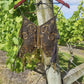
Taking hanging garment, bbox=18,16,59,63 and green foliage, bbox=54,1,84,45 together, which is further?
green foliage, bbox=54,1,84,45

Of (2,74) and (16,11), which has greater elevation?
(16,11)

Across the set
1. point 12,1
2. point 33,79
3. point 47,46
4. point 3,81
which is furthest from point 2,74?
point 47,46

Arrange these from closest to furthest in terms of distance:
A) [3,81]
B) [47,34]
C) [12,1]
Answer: [47,34] < [12,1] < [3,81]

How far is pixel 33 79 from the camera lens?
933 centimetres

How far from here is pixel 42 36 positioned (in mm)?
2510

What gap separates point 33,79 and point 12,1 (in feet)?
22.6

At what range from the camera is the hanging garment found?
2479mm

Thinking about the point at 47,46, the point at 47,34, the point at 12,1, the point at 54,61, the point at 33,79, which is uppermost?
the point at 12,1

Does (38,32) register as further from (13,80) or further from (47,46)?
(13,80)

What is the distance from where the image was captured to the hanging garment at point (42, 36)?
248 centimetres

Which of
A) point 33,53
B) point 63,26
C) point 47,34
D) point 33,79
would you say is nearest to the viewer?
point 47,34

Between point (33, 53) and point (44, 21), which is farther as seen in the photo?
point (33, 53)

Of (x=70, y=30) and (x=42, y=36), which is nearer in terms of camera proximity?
(x=42, y=36)

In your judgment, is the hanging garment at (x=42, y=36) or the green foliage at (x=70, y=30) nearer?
the hanging garment at (x=42, y=36)
